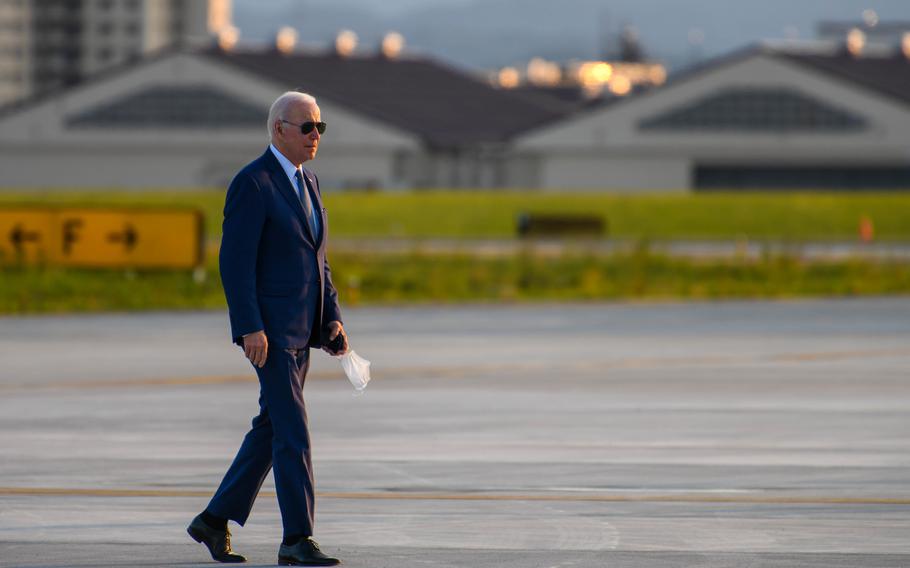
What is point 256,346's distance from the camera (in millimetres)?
8414

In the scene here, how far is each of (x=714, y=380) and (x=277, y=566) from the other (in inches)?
370

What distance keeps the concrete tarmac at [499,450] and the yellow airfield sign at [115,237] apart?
31.8 ft

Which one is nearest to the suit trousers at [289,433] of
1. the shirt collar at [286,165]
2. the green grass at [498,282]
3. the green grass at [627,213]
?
the shirt collar at [286,165]

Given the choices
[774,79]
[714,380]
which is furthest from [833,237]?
[714,380]

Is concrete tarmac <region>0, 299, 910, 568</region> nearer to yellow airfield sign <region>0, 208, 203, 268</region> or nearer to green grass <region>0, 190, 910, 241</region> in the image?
yellow airfield sign <region>0, 208, 203, 268</region>

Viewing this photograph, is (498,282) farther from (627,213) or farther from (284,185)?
(627,213)

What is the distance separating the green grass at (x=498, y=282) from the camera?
3052cm

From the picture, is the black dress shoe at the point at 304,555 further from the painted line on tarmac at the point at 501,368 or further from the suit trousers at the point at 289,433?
the painted line on tarmac at the point at 501,368

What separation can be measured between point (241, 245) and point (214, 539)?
4.35 ft

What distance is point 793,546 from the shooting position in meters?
9.09

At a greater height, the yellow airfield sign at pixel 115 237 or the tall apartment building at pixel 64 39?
the tall apartment building at pixel 64 39

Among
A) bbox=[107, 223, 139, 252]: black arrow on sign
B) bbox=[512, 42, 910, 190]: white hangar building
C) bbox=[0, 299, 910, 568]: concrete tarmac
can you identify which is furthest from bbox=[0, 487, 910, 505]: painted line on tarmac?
bbox=[512, 42, 910, 190]: white hangar building

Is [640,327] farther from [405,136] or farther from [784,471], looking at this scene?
[405,136]

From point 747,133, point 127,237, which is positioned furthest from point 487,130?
point 127,237
